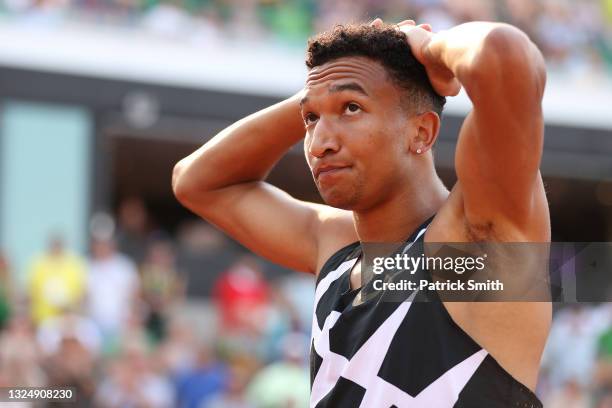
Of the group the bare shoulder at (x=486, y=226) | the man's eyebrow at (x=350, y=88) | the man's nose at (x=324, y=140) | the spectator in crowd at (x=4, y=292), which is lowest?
the bare shoulder at (x=486, y=226)

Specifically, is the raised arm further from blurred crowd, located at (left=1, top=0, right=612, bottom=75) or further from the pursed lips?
blurred crowd, located at (left=1, top=0, right=612, bottom=75)

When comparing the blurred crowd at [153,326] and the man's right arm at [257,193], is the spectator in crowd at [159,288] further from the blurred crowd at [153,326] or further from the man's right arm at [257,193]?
the man's right arm at [257,193]

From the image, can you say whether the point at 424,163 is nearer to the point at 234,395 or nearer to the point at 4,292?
the point at 234,395

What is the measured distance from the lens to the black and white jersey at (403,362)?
2.85 m

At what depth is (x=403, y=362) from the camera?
2.92m

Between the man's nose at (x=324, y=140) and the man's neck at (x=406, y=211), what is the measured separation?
0.25 metres

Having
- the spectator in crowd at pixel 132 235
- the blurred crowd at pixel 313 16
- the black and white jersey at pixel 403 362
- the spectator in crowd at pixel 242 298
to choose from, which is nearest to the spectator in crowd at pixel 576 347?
the spectator in crowd at pixel 242 298

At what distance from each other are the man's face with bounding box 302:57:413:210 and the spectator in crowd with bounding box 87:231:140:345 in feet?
26.1

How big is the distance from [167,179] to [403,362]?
656 inches

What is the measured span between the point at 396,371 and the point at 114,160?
14.6 meters

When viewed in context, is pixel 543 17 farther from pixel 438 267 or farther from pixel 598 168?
pixel 438 267

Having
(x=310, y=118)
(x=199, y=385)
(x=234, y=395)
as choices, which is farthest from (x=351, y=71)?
(x=199, y=385)

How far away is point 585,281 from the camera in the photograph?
332 centimetres

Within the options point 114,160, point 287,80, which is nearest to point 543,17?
point 287,80
